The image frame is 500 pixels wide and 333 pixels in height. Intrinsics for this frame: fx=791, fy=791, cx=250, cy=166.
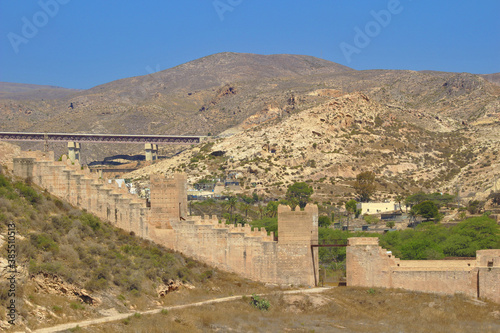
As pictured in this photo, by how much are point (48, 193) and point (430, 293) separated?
2116 centimetres

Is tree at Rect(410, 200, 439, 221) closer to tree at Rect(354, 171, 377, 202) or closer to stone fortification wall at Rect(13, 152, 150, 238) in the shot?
tree at Rect(354, 171, 377, 202)

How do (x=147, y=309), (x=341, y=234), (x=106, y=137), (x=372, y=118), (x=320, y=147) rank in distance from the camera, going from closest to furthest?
1. (x=147, y=309)
2. (x=341, y=234)
3. (x=320, y=147)
4. (x=372, y=118)
5. (x=106, y=137)

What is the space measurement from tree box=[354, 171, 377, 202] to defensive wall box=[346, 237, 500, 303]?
212 feet

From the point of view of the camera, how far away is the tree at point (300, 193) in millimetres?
98875

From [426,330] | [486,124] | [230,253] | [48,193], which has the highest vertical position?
[486,124]

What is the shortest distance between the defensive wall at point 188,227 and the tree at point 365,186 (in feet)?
212

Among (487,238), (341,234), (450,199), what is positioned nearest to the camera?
(487,238)

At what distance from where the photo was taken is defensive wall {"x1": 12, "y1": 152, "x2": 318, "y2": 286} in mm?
42938

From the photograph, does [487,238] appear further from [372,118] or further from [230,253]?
[372,118]

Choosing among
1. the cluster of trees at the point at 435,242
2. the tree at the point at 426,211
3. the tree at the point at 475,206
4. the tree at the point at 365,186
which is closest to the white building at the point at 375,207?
the tree at the point at 365,186

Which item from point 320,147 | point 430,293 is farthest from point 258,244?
point 320,147

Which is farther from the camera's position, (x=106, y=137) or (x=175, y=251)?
(x=106, y=137)

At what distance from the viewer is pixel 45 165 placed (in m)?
43.7

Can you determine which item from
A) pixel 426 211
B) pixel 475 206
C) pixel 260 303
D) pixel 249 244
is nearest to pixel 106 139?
pixel 475 206
